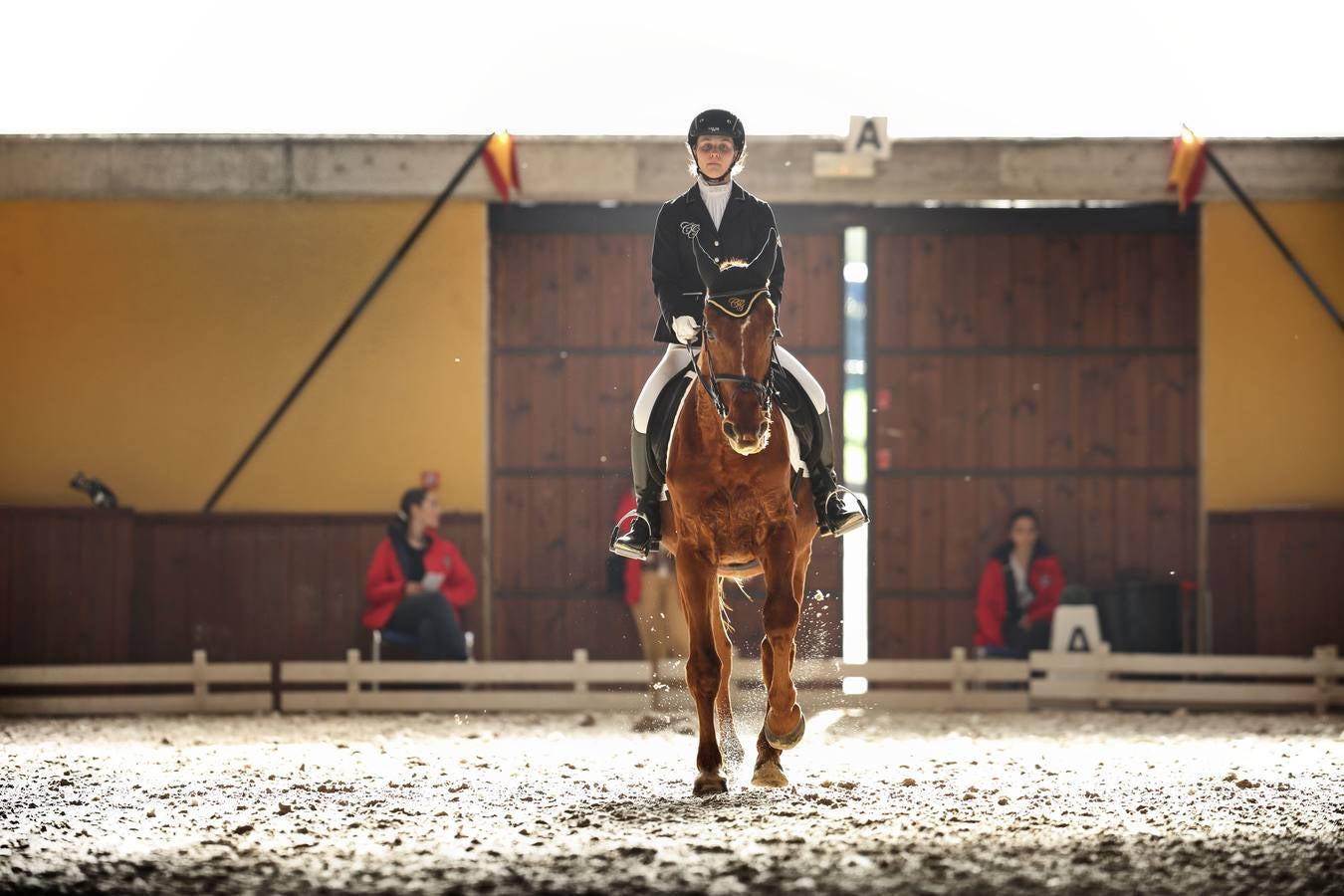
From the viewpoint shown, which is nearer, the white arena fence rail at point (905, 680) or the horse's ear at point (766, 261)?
the horse's ear at point (766, 261)

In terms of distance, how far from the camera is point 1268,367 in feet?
42.6

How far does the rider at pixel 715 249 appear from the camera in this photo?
7320mm

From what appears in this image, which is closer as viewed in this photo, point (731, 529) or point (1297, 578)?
point (731, 529)

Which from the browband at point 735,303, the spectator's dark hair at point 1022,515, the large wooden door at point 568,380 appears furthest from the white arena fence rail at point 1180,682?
the browband at point 735,303

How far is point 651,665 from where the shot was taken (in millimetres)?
11688

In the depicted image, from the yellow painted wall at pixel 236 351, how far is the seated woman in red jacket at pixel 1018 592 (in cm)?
395

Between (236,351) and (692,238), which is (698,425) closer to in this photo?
(692,238)

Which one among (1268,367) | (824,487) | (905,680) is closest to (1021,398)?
(1268,367)

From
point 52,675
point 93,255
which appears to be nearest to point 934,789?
point 52,675

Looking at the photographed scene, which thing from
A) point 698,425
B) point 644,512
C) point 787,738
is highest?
point 698,425

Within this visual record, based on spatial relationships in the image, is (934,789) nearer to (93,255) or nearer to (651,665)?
(651,665)

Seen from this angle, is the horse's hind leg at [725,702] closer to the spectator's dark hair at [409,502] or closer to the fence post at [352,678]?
the fence post at [352,678]

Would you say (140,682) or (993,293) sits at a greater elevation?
(993,293)

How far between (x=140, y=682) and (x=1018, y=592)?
6460 millimetres
